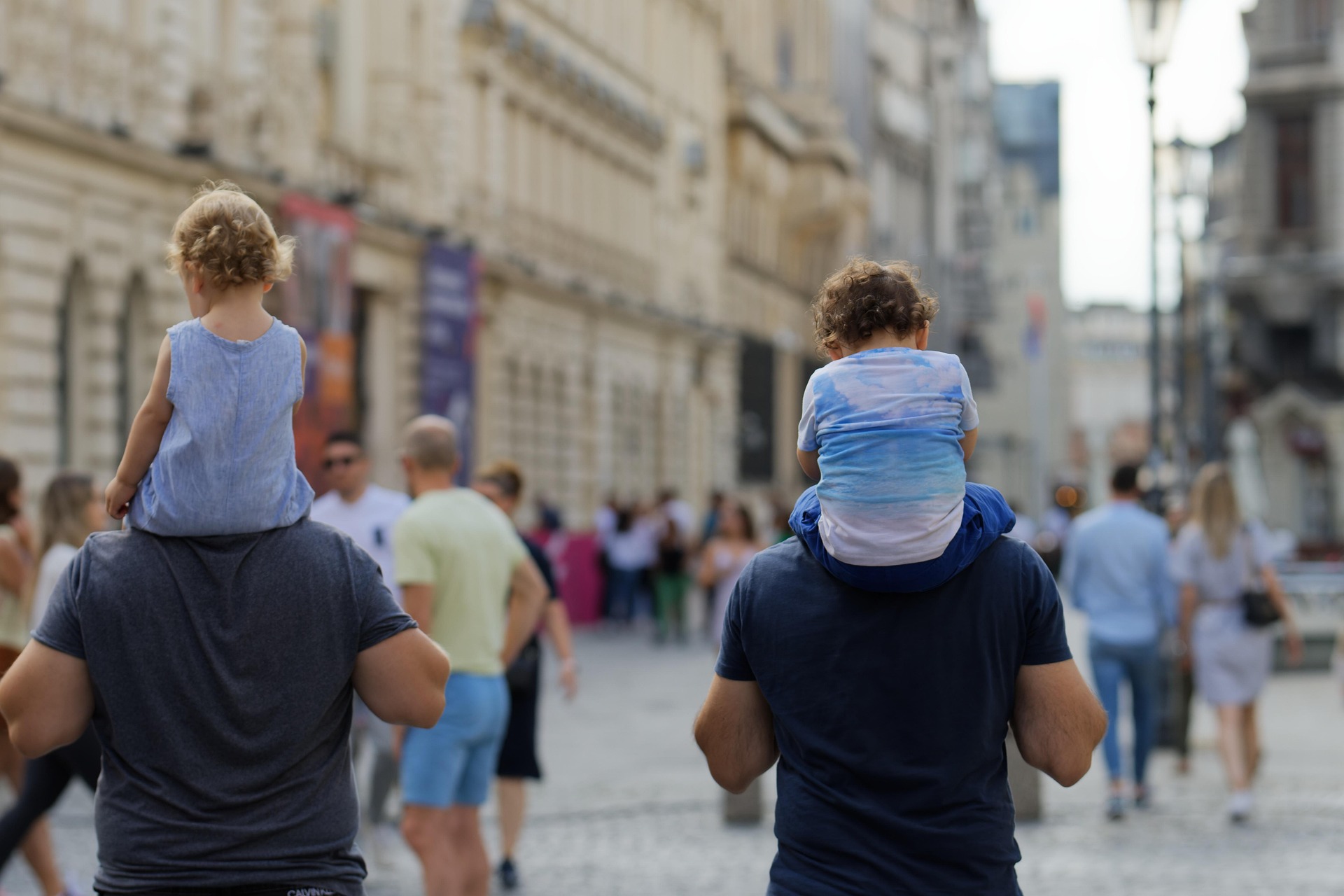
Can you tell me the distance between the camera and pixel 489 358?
117 feet

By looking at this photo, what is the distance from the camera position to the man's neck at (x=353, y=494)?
33.9 feet

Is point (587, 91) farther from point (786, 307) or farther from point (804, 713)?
point (804, 713)

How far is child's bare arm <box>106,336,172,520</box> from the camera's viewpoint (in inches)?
157

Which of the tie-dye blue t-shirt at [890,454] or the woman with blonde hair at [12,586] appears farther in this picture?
the woman with blonde hair at [12,586]

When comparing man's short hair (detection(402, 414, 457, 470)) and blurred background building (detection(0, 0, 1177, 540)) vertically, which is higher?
blurred background building (detection(0, 0, 1177, 540))

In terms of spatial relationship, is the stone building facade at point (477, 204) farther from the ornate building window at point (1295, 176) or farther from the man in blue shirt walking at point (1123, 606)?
the ornate building window at point (1295, 176)

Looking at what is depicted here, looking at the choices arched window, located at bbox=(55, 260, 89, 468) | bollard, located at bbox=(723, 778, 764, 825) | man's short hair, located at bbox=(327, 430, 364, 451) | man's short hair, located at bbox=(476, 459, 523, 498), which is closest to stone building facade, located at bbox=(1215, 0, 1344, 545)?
arched window, located at bbox=(55, 260, 89, 468)

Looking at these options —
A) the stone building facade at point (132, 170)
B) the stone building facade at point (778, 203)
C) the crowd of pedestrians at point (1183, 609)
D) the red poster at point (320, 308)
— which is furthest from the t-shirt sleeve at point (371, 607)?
the stone building facade at point (778, 203)

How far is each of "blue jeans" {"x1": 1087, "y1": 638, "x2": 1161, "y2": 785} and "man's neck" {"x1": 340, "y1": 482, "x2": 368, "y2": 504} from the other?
4.10m

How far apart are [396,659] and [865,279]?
107cm

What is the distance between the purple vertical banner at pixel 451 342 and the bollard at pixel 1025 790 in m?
20.3

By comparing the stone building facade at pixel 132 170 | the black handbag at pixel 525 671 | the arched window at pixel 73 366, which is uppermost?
the stone building facade at pixel 132 170

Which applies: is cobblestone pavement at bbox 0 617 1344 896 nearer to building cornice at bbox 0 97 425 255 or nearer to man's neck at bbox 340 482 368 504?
man's neck at bbox 340 482 368 504

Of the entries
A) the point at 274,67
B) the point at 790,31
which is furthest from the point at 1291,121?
the point at 274,67
